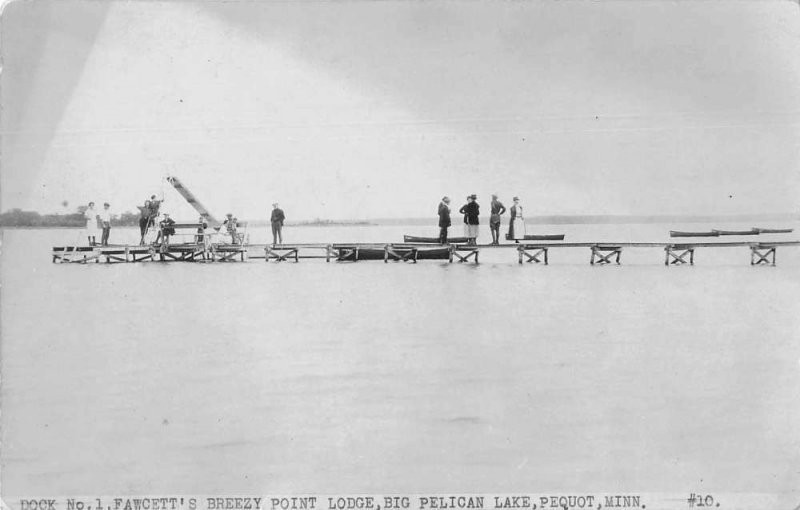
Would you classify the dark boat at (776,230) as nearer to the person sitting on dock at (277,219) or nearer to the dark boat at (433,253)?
the dark boat at (433,253)

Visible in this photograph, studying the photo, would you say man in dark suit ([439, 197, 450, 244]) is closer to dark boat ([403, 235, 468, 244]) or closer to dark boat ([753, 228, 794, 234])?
dark boat ([403, 235, 468, 244])

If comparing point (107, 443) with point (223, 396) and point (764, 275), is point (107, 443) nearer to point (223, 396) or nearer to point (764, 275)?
point (223, 396)

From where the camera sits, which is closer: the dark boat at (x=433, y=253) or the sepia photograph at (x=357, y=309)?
the sepia photograph at (x=357, y=309)

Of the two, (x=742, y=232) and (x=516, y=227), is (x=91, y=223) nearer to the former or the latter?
(x=516, y=227)

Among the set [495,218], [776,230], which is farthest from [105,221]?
[776,230]

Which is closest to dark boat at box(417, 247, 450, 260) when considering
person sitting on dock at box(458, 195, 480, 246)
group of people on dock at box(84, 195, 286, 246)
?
person sitting on dock at box(458, 195, 480, 246)

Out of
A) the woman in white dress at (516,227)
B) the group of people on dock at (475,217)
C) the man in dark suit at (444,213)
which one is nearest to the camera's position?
the man in dark suit at (444,213)

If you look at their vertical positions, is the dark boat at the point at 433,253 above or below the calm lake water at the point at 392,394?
above

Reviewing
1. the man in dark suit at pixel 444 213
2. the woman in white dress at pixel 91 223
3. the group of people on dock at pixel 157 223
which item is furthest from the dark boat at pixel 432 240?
the woman in white dress at pixel 91 223
